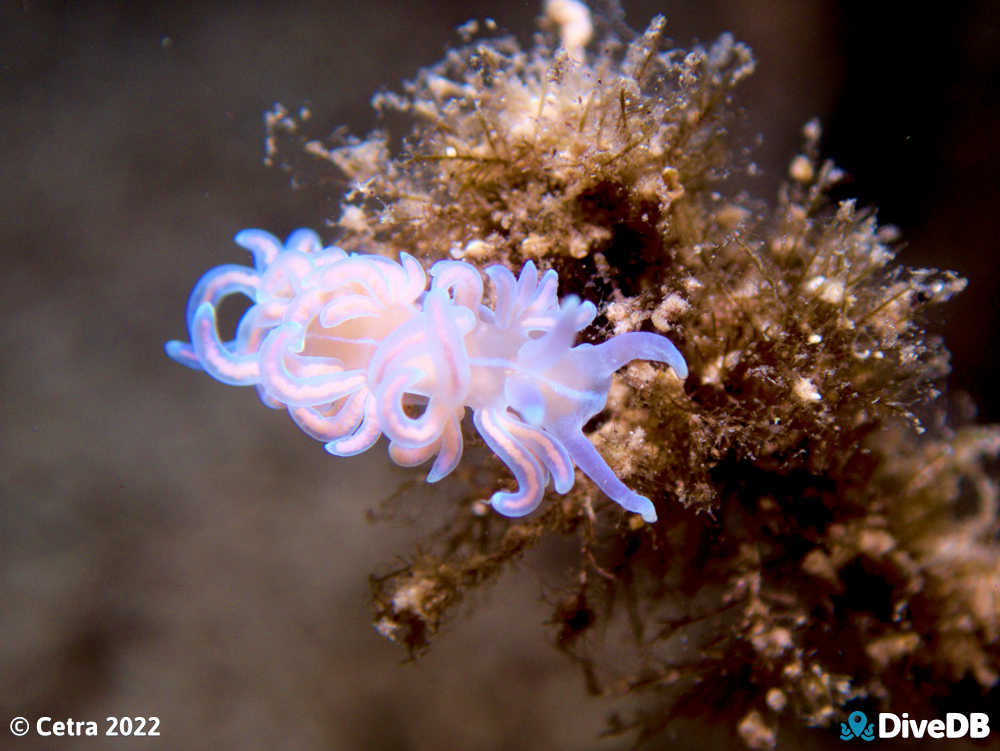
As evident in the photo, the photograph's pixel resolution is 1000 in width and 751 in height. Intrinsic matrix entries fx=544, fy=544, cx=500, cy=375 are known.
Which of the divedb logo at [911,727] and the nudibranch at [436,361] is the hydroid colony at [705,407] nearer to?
the divedb logo at [911,727]

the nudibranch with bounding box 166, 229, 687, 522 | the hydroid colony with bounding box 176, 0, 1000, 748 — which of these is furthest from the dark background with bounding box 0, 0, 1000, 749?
the nudibranch with bounding box 166, 229, 687, 522

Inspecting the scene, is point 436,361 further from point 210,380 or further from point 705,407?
point 210,380

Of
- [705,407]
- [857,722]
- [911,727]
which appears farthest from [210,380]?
[911,727]

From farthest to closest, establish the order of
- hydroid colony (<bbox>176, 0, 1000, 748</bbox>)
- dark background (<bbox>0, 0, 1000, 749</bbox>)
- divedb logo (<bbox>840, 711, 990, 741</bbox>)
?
dark background (<bbox>0, 0, 1000, 749</bbox>) → divedb logo (<bbox>840, 711, 990, 741</bbox>) → hydroid colony (<bbox>176, 0, 1000, 748</bbox>)

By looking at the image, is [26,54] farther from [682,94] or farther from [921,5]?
[921,5]

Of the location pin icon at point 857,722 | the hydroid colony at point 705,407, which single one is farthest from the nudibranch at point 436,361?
the location pin icon at point 857,722

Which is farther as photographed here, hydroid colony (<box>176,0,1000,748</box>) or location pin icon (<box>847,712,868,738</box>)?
location pin icon (<box>847,712,868,738</box>)

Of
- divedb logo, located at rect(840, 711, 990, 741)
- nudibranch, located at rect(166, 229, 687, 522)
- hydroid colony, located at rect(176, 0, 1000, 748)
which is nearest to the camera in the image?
nudibranch, located at rect(166, 229, 687, 522)

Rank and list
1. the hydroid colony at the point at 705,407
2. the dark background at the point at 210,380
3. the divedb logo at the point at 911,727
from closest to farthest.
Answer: the hydroid colony at the point at 705,407, the divedb logo at the point at 911,727, the dark background at the point at 210,380

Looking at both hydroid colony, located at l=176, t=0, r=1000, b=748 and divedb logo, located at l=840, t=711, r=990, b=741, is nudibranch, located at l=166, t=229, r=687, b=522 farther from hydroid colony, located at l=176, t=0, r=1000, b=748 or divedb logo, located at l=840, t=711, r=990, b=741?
divedb logo, located at l=840, t=711, r=990, b=741
